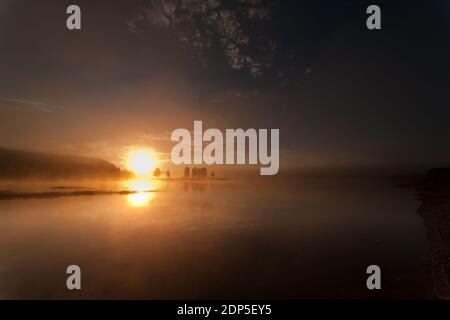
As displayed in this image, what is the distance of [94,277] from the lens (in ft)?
31.8

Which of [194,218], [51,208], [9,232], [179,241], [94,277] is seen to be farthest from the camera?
[51,208]

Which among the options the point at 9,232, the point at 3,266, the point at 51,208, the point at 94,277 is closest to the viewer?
the point at 94,277

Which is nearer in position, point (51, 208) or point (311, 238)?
point (311, 238)

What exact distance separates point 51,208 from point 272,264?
2327 centimetres
